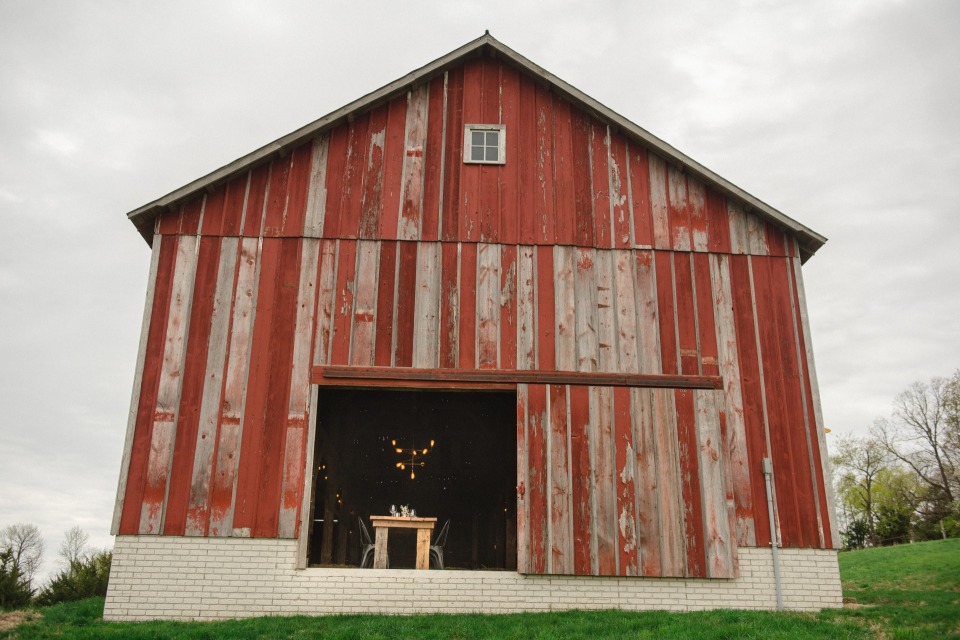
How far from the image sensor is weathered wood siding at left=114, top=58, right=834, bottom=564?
10.3 metres

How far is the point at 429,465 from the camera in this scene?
18281mm

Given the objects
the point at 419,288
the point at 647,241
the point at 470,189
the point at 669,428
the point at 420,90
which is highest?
the point at 420,90

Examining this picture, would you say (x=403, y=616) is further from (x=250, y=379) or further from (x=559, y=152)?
(x=559, y=152)

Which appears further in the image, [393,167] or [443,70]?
[443,70]

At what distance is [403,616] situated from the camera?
9.57 meters

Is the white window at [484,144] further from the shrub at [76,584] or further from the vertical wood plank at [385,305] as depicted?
the shrub at [76,584]

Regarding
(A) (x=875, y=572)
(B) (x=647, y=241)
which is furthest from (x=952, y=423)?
(B) (x=647, y=241)

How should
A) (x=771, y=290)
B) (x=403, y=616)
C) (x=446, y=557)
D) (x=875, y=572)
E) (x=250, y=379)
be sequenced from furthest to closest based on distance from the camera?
(x=875, y=572)
(x=446, y=557)
(x=771, y=290)
(x=250, y=379)
(x=403, y=616)

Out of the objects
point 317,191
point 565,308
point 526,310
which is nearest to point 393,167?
point 317,191

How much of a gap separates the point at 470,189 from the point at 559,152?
1606mm

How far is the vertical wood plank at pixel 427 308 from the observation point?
10.9 metres

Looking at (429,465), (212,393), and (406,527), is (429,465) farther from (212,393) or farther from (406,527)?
(212,393)

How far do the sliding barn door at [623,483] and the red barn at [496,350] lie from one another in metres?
0.03

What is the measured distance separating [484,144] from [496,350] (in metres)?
3.50
